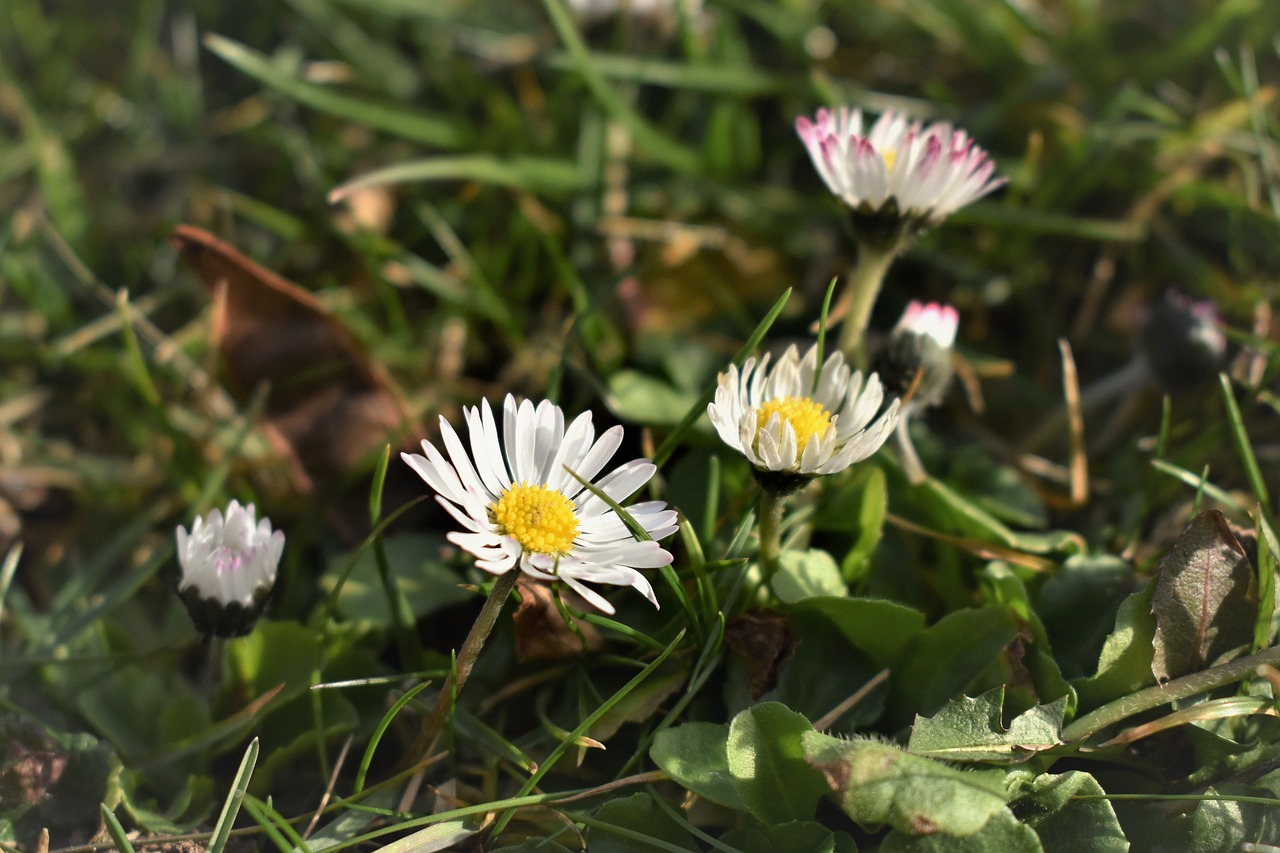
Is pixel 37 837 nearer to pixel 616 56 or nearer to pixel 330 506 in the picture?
pixel 330 506

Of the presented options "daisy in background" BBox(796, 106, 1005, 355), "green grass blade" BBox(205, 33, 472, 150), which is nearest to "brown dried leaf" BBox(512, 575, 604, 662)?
"daisy in background" BBox(796, 106, 1005, 355)

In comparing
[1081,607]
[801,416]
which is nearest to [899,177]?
[801,416]

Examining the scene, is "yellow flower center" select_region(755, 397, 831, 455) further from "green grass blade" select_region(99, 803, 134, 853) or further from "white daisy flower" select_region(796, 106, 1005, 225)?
"green grass blade" select_region(99, 803, 134, 853)

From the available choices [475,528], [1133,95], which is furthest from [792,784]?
[1133,95]

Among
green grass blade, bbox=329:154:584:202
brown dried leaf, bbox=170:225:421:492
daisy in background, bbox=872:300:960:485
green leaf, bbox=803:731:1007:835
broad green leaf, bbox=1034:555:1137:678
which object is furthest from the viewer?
green grass blade, bbox=329:154:584:202

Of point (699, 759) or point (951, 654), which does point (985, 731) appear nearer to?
point (951, 654)

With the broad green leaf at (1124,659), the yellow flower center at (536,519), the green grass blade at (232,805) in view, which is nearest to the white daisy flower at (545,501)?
the yellow flower center at (536,519)

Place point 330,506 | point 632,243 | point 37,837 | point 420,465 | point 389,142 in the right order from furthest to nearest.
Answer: point 389,142 < point 632,243 < point 330,506 < point 37,837 < point 420,465
